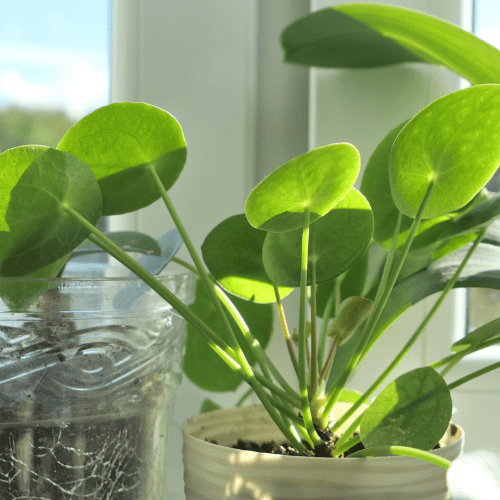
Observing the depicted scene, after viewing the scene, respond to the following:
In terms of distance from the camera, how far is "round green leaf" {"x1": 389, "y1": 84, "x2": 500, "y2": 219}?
302mm

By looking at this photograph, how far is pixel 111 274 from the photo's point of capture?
57cm

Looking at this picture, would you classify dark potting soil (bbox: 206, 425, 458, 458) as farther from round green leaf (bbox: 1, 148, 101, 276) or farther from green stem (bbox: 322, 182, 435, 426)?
round green leaf (bbox: 1, 148, 101, 276)

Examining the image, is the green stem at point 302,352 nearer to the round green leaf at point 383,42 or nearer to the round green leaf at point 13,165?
the round green leaf at point 13,165

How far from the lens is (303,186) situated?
1.02ft

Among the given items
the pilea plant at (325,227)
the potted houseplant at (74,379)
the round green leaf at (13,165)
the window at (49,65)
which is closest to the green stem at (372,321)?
the pilea plant at (325,227)

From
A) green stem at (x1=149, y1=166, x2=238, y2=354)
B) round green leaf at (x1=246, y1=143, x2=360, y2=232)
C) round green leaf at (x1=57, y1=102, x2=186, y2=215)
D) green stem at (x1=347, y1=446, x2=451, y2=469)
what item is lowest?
green stem at (x1=347, y1=446, x2=451, y2=469)

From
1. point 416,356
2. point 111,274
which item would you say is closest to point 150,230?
point 111,274

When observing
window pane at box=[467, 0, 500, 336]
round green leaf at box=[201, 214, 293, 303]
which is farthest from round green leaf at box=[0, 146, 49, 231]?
window pane at box=[467, 0, 500, 336]

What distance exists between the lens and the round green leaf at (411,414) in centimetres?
32

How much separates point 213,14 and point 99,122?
1.18 feet

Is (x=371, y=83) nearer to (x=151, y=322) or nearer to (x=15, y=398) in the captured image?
(x=151, y=322)

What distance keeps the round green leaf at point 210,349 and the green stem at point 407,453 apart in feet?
→ 0.83

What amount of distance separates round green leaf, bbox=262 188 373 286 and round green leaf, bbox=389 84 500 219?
0.05 meters

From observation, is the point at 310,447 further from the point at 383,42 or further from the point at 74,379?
the point at 383,42
